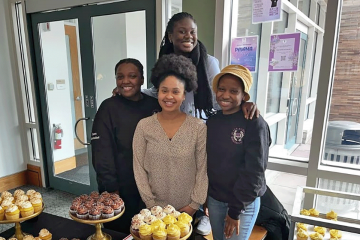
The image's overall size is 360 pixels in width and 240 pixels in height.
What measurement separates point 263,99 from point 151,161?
4.20 feet

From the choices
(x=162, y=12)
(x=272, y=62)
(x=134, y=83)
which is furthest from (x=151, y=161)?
(x=162, y=12)

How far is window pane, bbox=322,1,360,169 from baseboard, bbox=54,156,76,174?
2.77m

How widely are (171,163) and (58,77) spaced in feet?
7.92

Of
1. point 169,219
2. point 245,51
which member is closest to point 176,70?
point 169,219

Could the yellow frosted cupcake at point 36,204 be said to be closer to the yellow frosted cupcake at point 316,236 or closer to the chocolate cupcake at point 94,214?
the chocolate cupcake at point 94,214

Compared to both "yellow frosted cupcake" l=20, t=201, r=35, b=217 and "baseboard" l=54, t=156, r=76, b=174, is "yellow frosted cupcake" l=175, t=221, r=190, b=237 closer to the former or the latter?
"yellow frosted cupcake" l=20, t=201, r=35, b=217

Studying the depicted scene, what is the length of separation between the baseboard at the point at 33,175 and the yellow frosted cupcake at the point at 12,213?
231cm

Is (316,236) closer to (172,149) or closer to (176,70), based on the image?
(172,149)

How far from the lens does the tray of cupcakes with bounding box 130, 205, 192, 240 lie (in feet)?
3.25

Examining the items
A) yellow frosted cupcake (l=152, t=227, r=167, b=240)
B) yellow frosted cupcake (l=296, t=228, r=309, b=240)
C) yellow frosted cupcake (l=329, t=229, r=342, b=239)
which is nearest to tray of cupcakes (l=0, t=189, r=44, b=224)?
yellow frosted cupcake (l=152, t=227, r=167, b=240)

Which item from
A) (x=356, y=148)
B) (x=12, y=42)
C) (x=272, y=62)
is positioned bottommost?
(x=356, y=148)

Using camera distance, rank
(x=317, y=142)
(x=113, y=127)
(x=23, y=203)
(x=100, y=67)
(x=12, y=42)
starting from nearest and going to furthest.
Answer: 1. (x=23, y=203)
2. (x=113, y=127)
3. (x=317, y=142)
4. (x=100, y=67)
5. (x=12, y=42)

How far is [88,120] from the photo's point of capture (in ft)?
8.93

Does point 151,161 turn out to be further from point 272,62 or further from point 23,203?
point 272,62
